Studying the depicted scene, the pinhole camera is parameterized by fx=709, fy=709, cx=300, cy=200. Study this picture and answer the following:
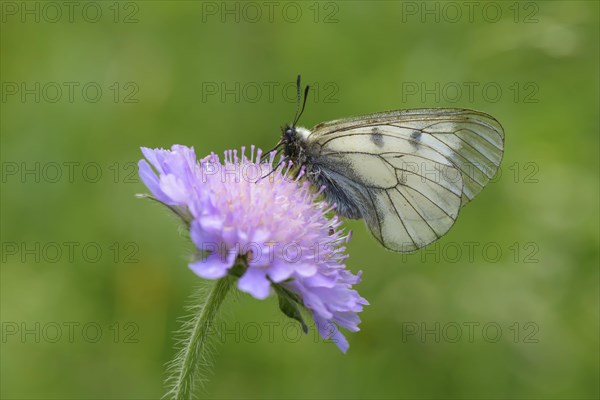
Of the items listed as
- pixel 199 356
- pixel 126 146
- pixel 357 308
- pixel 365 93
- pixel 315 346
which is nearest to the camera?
pixel 199 356

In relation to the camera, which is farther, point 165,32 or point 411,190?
point 165,32

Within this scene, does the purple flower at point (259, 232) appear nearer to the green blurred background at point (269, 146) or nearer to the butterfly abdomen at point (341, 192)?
the butterfly abdomen at point (341, 192)

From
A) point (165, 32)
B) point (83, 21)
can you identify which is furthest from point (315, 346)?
point (83, 21)

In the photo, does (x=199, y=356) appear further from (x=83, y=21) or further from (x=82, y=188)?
(x=83, y=21)

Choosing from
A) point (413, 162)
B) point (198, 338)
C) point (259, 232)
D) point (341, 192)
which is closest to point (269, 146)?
point (341, 192)

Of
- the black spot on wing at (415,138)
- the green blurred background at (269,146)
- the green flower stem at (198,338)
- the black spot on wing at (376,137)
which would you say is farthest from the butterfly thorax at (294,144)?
the green blurred background at (269,146)

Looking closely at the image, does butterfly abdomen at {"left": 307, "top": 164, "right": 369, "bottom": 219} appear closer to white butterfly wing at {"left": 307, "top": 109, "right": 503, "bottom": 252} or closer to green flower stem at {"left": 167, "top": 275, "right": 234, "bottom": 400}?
white butterfly wing at {"left": 307, "top": 109, "right": 503, "bottom": 252}
